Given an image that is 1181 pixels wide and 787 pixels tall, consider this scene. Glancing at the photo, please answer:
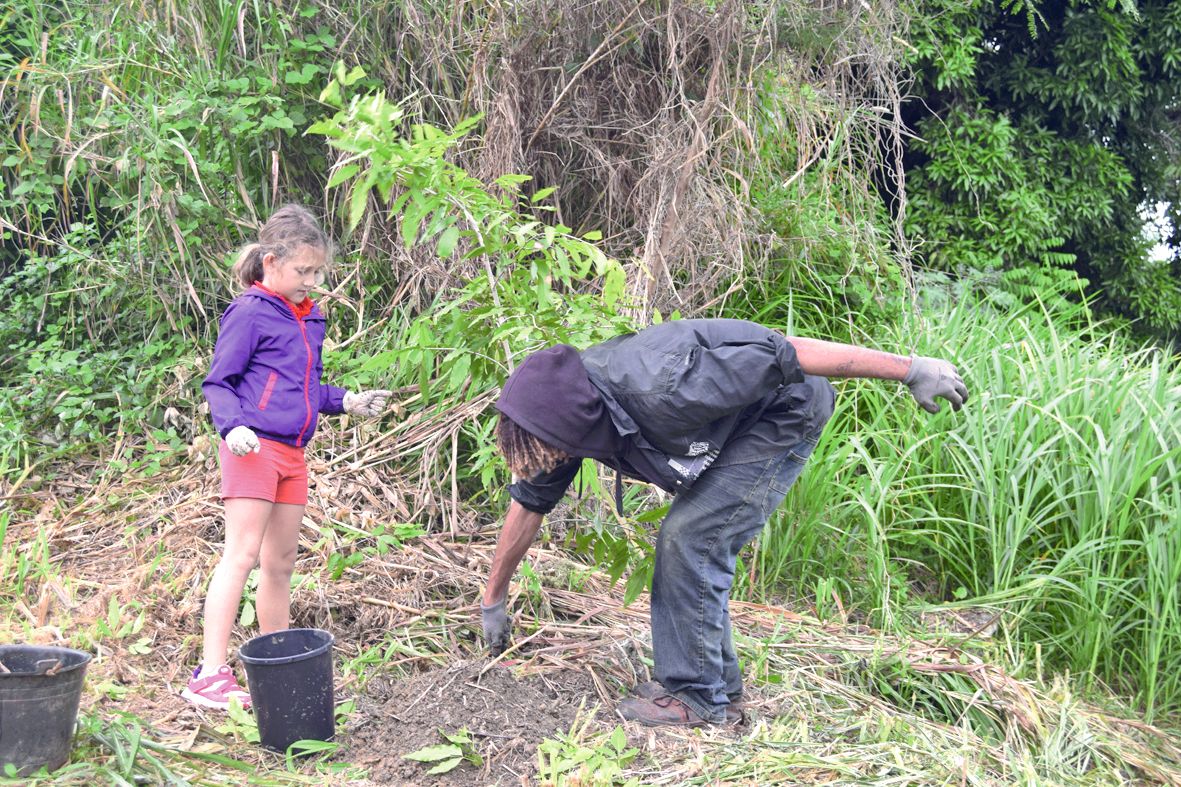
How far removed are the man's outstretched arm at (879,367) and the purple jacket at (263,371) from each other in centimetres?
150

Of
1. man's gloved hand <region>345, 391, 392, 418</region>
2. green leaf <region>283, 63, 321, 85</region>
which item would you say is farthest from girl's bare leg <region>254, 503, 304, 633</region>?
green leaf <region>283, 63, 321, 85</region>

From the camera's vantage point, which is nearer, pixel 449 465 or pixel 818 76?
pixel 449 465

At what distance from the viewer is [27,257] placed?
573cm

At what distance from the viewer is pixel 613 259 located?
3643 mm

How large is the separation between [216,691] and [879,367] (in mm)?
2108

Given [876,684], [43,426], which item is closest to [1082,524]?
[876,684]

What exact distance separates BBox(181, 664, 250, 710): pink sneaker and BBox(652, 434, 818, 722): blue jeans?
1246 mm

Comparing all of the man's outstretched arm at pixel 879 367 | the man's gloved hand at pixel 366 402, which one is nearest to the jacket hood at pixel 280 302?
the man's gloved hand at pixel 366 402

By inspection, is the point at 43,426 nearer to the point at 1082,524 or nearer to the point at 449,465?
the point at 449,465

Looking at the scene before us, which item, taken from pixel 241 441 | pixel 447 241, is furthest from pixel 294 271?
pixel 447 241

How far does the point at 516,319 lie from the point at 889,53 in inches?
123

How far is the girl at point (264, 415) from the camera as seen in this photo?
3.03 metres

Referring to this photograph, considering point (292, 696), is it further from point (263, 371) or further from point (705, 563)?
point (705, 563)

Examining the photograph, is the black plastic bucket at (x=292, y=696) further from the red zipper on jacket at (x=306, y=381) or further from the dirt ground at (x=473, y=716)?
the red zipper on jacket at (x=306, y=381)
